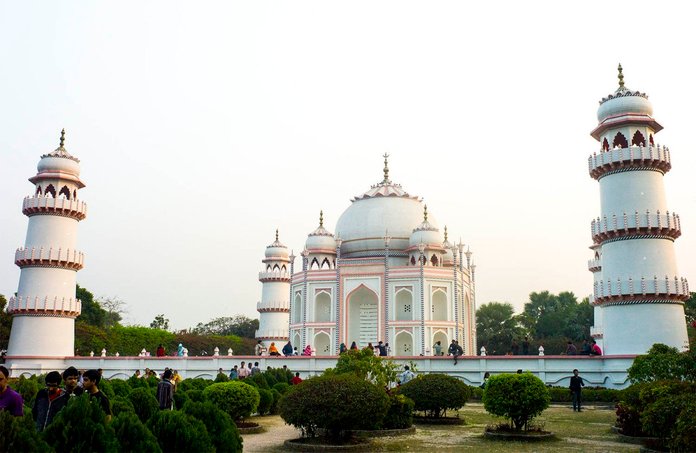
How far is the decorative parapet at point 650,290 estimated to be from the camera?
2525cm

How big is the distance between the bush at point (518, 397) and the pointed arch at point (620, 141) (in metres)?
16.7

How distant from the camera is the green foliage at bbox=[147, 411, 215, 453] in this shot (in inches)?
310

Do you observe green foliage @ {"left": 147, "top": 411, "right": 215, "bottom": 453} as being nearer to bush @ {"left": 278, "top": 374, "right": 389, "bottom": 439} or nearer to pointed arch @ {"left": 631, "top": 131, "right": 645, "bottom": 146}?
bush @ {"left": 278, "top": 374, "right": 389, "bottom": 439}

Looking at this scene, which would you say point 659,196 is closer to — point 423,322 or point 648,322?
point 648,322

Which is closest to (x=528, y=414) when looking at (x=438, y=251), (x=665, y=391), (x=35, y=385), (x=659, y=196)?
(x=665, y=391)

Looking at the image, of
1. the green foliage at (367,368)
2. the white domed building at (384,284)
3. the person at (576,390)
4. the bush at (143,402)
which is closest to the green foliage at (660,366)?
the person at (576,390)

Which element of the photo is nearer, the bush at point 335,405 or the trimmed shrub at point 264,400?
the bush at point 335,405

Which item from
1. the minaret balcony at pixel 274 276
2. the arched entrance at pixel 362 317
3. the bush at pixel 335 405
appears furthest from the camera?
the minaret balcony at pixel 274 276

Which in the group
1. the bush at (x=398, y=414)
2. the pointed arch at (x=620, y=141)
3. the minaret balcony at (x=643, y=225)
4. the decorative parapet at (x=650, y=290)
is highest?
the pointed arch at (x=620, y=141)

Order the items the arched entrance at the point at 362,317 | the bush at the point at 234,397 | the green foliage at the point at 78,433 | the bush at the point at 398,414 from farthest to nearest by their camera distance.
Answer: the arched entrance at the point at 362,317 < the bush at the point at 234,397 < the bush at the point at 398,414 < the green foliage at the point at 78,433

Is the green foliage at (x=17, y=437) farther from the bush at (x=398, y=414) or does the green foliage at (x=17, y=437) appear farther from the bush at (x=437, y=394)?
the bush at (x=437, y=394)

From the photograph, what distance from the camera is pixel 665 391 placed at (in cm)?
1176

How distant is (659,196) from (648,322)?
5.37 metres

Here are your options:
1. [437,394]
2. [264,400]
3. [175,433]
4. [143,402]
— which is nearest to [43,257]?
[264,400]
